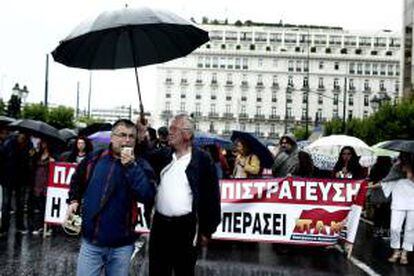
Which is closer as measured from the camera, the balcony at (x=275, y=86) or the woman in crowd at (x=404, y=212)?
the woman in crowd at (x=404, y=212)

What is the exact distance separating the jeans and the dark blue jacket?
0.60 m

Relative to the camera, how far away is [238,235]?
33.6 feet

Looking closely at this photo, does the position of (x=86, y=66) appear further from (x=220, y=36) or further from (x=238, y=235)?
(x=220, y=36)

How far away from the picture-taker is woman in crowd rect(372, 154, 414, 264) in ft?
32.0

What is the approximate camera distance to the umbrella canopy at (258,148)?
10500 mm

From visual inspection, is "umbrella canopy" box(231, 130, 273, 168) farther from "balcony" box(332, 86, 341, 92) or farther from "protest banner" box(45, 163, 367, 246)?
"balcony" box(332, 86, 341, 92)

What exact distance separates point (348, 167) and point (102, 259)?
7897mm

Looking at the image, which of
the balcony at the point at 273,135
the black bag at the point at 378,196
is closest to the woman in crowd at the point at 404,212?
the black bag at the point at 378,196

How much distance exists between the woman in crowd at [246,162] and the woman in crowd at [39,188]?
114 inches

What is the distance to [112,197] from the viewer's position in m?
4.58

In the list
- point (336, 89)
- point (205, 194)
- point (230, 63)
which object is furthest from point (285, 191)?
point (230, 63)

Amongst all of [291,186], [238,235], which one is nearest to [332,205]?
[291,186]

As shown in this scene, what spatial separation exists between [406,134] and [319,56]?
87.4m

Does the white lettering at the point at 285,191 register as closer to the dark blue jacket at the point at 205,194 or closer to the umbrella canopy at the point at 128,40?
the umbrella canopy at the point at 128,40
